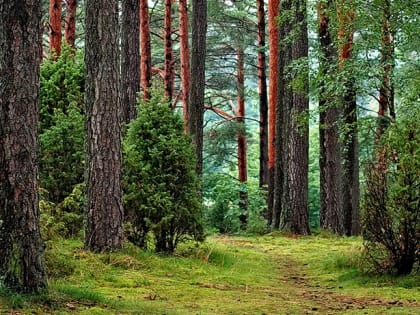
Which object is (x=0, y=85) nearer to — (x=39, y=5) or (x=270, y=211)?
(x=39, y=5)

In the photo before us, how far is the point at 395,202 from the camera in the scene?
7.93m

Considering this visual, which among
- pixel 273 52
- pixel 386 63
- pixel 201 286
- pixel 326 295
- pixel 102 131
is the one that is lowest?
pixel 326 295

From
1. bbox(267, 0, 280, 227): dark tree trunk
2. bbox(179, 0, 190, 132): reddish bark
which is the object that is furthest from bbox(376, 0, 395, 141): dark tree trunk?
bbox(179, 0, 190, 132): reddish bark

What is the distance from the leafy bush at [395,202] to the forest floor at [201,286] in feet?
0.96

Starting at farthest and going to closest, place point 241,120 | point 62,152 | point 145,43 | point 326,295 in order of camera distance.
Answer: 1. point 241,120
2. point 145,43
3. point 62,152
4. point 326,295

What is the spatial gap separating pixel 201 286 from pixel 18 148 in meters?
3.08

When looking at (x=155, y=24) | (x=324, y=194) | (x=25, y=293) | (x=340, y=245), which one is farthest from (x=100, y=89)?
(x=155, y=24)

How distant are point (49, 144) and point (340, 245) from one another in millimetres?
6647

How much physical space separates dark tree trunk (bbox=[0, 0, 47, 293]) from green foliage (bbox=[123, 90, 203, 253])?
11.9 feet

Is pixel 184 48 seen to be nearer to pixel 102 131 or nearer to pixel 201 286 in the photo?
pixel 102 131

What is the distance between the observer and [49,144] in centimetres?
950

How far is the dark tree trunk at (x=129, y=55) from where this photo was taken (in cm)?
1227

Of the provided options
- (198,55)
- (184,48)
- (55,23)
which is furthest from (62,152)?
(184,48)

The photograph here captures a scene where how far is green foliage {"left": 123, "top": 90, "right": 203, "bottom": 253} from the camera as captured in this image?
8820mm
